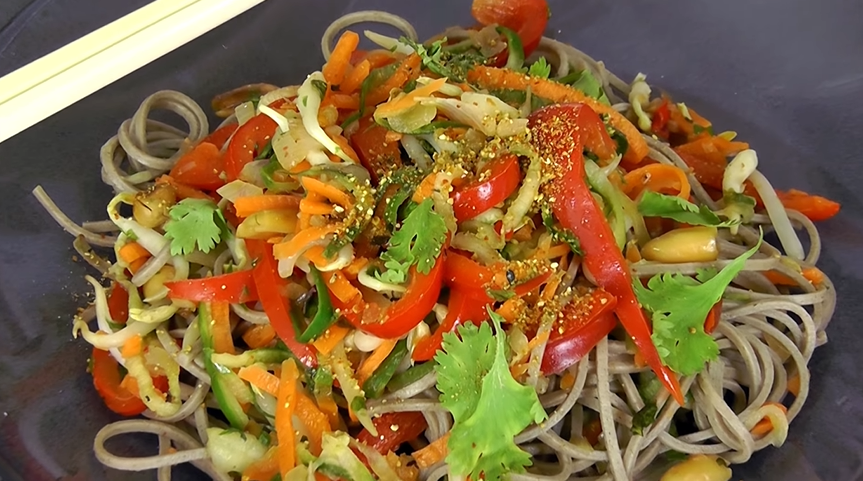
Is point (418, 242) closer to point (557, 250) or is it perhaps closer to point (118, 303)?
point (557, 250)

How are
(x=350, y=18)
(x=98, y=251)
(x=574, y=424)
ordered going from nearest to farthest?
1. (x=574, y=424)
2. (x=98, y=251)
3. (x=350, y=18)

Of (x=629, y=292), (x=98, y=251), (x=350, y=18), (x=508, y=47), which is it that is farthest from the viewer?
(x=350, y=18)

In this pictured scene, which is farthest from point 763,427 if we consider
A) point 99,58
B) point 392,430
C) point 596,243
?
point 99,58

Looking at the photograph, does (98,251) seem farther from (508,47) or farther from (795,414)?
(795,414)

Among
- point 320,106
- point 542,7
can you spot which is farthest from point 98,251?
point 542,7

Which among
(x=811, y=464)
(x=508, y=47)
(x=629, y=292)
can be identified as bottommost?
(x=811, y=464)

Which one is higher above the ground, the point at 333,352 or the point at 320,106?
the point at 320,106

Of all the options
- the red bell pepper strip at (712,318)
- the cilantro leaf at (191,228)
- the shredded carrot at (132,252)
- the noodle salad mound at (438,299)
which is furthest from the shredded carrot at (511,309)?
the shredded carrot at (132,252)

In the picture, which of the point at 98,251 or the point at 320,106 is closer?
the point at 320,106
